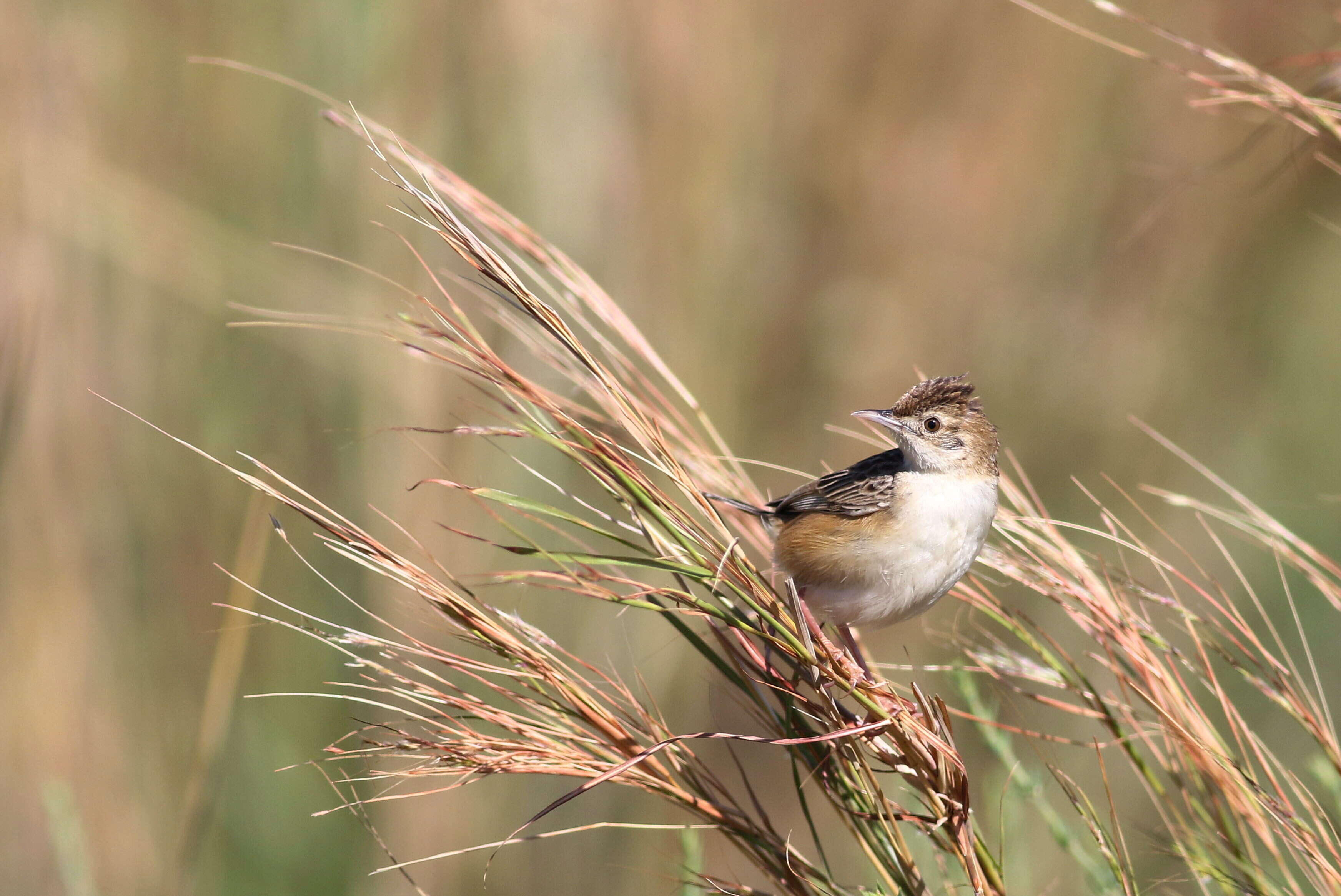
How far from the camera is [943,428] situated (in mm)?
2631

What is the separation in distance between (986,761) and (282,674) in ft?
9.36

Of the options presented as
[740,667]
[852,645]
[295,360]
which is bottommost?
[295,360]

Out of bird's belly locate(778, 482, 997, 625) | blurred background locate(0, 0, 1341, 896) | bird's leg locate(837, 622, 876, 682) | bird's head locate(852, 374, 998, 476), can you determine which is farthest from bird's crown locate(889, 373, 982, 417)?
blurred background locate(0, 0, 1341, 896)

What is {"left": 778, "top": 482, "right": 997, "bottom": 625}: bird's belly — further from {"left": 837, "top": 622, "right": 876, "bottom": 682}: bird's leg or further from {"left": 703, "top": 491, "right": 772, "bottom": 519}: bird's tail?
{"left": 703, "top": 491, "right": 772, "bottom": 519}: bird's tail

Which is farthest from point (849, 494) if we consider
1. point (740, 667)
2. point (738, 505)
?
point (740, 667)

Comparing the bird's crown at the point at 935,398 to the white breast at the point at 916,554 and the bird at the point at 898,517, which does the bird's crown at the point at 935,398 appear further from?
the white breast at the point at 916,554

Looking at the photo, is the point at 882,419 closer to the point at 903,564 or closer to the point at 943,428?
the point at 943,428

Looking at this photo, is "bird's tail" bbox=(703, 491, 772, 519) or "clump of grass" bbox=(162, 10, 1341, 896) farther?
"bird's tail" bbox=(703, 491, 772, 519)

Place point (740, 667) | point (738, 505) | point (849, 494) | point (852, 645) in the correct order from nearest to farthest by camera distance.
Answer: point (740, 667)
point (738, 505)
point (852, 645)
point (849, 494)

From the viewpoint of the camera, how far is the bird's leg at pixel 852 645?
241cm

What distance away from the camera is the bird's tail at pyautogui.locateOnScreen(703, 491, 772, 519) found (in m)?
2.17

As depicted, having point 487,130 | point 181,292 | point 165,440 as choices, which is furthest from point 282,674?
point 487,130

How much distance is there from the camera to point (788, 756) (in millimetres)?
1902

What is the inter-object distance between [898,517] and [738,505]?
44cm
